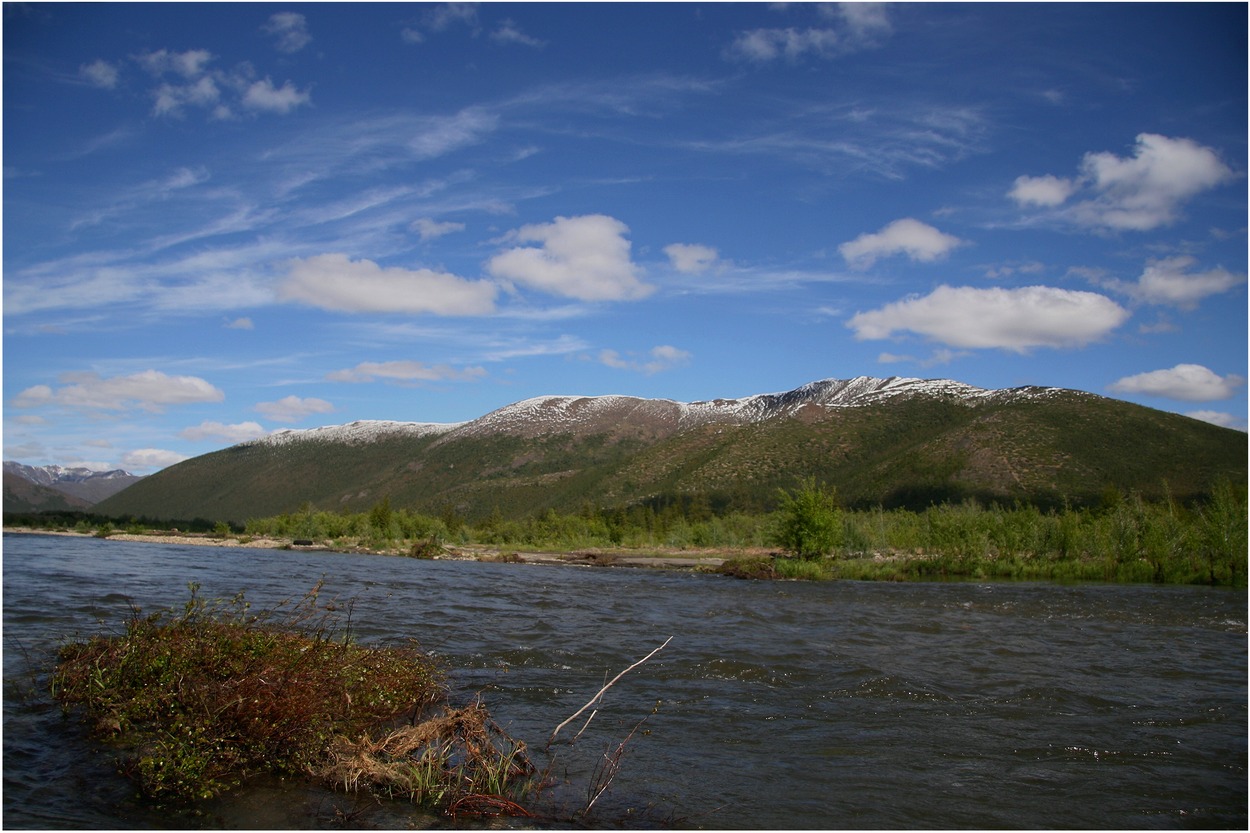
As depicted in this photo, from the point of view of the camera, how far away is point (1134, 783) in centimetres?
1042

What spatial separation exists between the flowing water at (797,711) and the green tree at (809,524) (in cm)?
2250

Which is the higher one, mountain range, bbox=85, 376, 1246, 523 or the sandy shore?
mountain range, bbox=85, 376, 1246, 523

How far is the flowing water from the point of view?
8.93m

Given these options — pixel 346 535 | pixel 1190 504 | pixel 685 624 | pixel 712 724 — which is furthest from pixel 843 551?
pixel 346 535

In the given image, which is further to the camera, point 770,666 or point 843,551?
point 843,551

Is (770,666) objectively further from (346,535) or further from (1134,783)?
(346,535)

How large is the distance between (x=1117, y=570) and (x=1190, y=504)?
44.6 m


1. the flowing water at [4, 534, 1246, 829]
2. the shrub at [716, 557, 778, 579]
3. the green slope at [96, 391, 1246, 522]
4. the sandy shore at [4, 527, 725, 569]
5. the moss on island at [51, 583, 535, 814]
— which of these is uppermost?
the green slope at [96, 391, 1246, 522]

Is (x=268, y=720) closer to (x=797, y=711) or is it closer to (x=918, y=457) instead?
(x=797, y=711)

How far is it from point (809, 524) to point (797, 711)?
132ft

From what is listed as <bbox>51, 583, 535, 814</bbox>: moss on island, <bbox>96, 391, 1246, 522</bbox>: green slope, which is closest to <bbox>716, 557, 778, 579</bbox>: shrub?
<bbox>51, 583, 535, 814</bbox>: moss on island

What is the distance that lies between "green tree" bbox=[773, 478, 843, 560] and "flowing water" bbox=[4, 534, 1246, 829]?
22.5 m

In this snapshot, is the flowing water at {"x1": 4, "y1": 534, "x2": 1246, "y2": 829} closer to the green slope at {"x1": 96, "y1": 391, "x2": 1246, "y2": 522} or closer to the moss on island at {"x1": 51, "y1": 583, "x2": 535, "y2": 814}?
the moss on island at {"x1": 51, "y1": 583, "x2": 535, "y2": 814}

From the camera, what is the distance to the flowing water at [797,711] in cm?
893
